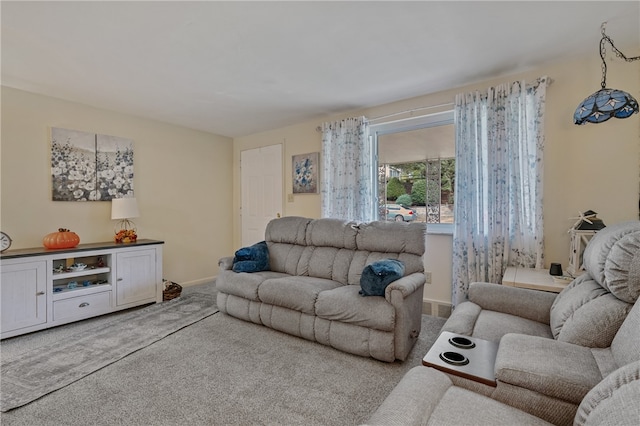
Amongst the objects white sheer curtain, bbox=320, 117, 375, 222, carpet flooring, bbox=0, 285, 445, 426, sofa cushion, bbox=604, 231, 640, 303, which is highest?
white sheer curtain, bbox=320, 117, 375, 222

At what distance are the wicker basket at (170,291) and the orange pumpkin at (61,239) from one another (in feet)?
3.79

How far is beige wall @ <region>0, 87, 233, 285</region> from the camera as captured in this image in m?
3.05

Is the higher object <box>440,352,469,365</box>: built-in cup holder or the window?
the window

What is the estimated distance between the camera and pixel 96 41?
2.19 meters

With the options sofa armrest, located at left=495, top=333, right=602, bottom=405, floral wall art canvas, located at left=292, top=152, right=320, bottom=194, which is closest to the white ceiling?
floral wall art canvas, located at left=292, top=152, right=320, bottom=194

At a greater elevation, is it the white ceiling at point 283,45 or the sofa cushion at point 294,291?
the white ceiling at point 283,45

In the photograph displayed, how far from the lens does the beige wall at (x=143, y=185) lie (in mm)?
3049

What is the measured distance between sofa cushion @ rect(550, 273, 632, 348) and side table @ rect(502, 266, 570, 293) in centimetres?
41

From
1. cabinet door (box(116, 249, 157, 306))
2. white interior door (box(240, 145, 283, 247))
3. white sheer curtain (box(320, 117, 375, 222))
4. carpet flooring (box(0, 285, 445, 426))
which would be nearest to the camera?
Answer: carpet flooring (box(0, 285, 445, 426))

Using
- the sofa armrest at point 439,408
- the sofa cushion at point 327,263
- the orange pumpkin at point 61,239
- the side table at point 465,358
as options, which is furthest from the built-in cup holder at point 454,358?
the orange pumpkin at point 61,239

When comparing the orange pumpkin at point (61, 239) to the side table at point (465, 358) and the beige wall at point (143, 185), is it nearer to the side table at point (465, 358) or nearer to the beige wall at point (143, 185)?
the beige wall at point (143, 185)

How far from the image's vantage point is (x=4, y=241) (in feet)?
9.29

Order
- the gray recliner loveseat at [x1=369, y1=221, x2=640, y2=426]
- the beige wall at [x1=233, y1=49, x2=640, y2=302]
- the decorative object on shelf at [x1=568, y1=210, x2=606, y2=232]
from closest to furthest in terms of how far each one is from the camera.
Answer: the gray recliner loveseat at [x1=369, y1=221, x2=640, y2=426], the decorative object on shelf at [x1=568, y1=210, x2=606, y2=232], the beige wall at [x1=233, y1=49, x2=640, y2=302]

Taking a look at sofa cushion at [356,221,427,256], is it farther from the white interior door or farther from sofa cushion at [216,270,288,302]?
the white interior door
